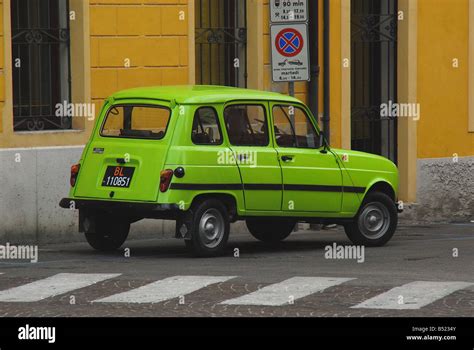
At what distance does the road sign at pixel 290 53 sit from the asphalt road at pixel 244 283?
2.70m

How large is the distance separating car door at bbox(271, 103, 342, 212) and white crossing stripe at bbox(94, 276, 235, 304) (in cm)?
302

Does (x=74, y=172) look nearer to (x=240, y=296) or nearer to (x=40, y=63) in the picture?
(x=40, y=63)

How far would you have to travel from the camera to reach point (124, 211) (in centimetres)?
1772

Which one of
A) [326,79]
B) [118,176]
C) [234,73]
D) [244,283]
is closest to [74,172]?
[118,176]

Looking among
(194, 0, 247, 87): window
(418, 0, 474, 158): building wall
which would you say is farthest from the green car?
(418, 0, 474, 158): building wall

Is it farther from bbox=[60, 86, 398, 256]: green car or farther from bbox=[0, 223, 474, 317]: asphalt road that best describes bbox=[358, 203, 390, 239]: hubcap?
bbox=[0, 223, 474, 317]: asphalt road

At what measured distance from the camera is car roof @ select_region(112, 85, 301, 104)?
18.0m

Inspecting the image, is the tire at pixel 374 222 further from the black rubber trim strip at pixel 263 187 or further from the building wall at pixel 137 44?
the building wall at pixel 137 44

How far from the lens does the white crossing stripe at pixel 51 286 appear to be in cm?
1466

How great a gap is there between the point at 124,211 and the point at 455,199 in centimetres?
933

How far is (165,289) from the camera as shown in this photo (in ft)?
49.2

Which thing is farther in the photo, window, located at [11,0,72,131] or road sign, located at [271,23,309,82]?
road sign, located at [271,23,309,82]

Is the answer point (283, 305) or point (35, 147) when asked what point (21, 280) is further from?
point (35, 147)

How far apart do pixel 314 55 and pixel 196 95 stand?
18.5ft
